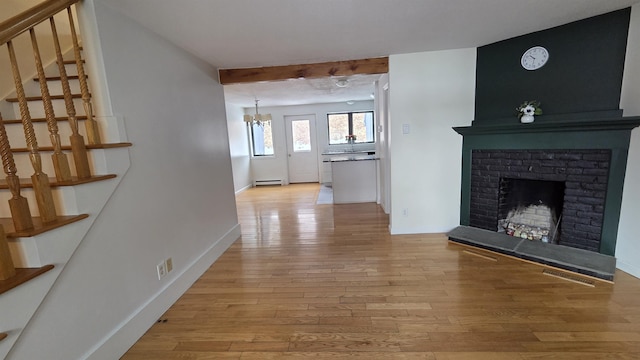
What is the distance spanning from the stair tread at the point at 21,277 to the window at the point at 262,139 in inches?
275

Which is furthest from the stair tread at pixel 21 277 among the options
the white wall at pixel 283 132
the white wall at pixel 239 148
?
the white wall at pixel 283 132

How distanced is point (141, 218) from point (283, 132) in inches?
244

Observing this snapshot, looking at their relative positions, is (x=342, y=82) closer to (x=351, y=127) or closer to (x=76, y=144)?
(x=351, y=127)

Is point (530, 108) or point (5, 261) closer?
point (5, 261)

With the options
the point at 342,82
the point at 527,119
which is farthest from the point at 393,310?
the point at 342,82

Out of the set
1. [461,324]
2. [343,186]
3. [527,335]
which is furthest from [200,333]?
[343,186]

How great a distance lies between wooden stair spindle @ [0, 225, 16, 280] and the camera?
1183 millimetres

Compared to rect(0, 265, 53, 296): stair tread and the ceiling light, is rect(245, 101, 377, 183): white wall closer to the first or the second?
the ceiling light

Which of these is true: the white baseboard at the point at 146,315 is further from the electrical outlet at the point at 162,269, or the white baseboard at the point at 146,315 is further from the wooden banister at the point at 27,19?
the wooden banister at the point at 27,19

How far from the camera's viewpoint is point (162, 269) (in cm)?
221

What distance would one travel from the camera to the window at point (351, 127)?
7.83 m

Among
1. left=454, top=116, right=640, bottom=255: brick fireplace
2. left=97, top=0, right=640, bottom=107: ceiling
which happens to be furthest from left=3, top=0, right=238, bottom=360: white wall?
left=454, top=116, right=640, bottom=255: brick fireplace

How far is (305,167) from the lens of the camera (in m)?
8.16

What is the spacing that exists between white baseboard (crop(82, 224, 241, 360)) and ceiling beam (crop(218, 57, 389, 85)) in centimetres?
206
